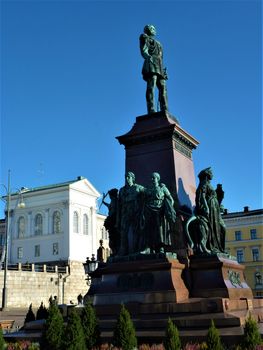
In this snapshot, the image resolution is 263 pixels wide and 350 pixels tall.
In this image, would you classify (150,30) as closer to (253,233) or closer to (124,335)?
(124,335)

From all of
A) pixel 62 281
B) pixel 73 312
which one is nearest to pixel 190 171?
pixel 73 312

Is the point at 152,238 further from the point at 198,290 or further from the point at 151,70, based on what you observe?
the point at 151,70

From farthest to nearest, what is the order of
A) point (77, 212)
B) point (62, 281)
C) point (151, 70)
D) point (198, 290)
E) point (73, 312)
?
point (77, 212), point (62, 281), point (151, 70), point (198, 290), point (73, 312)

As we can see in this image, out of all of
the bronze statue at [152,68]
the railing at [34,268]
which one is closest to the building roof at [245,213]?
the railing at [34,268]

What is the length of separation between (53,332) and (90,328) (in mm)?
600

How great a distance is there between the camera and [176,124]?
40.3 ft

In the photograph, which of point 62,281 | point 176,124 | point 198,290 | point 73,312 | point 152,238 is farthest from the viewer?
point 62,281

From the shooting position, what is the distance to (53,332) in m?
7.75

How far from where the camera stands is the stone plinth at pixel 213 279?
10.2 metres

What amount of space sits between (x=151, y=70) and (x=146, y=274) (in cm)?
575

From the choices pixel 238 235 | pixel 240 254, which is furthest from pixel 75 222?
pixel 240 254

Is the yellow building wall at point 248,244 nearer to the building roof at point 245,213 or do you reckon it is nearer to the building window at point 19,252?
the building roof at point 245,213

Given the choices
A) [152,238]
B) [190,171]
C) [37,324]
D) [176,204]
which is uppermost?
[190,171]

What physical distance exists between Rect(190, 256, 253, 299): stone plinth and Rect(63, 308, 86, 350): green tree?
3786mm
